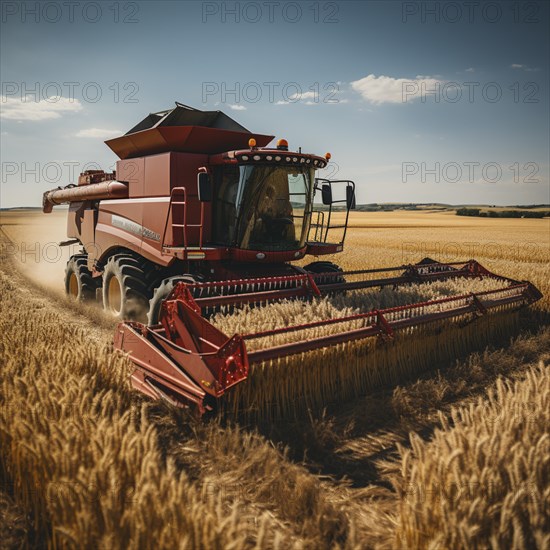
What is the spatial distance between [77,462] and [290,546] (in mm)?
1061

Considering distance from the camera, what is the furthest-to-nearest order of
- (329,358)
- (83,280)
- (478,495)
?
1. (83,280)
2. (329,358)
3. (478,495)

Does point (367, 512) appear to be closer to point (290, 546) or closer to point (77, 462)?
point (290, 546)

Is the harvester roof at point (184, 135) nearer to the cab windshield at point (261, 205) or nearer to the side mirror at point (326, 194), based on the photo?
the cab windshield at point (261, 205)

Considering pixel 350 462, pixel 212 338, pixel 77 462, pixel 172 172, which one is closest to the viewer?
pixel 77 462

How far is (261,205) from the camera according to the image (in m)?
5.41

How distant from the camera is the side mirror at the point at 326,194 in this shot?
20.0 feet

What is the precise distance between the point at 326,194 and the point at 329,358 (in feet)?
9.39

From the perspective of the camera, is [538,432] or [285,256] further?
[285,256]

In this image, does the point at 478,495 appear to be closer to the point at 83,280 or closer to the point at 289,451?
the point at 289,451

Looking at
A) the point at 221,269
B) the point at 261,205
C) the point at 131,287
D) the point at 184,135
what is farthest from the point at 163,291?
the point at 184,135

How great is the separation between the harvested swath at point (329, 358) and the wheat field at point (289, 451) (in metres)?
0.02

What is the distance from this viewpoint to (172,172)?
18.4ft

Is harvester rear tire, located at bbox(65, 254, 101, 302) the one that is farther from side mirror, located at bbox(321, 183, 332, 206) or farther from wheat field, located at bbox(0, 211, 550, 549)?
side mirror, located at bbox(321, 183, 332, 206)

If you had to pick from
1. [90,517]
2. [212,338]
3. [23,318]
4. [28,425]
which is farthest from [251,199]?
[90,517]
